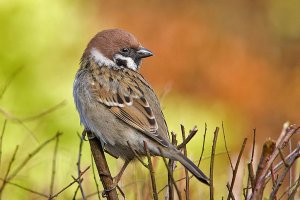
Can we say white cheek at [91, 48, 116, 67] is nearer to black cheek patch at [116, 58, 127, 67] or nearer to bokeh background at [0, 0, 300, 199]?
black cheek patch at [116, 58, 127, 67]

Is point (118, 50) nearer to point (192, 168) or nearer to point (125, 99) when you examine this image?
point (125, 99)

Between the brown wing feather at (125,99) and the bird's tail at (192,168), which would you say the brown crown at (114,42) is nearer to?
the brown wing feather at (125,99)

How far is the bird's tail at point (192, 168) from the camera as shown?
176 centimetres

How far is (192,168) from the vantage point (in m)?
1.83

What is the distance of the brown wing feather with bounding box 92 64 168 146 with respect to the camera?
2.29 metres

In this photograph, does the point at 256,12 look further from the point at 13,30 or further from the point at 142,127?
the point at 142,127

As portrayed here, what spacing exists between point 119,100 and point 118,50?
23cm

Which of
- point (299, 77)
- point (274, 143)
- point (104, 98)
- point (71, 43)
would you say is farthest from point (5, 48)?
point (274, 143)

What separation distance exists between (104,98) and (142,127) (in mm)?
190

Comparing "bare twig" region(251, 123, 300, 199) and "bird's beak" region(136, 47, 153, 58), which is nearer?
"bare twig" region(251, 123, 300, 199)

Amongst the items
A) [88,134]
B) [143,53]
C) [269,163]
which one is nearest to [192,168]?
[269,163]

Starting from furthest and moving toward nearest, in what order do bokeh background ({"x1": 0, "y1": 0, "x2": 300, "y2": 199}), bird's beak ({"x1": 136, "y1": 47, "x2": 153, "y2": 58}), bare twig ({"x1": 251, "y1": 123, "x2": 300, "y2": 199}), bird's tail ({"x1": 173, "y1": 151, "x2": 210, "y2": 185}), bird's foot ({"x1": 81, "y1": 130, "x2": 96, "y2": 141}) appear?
bokeh background ({"x1": 0, "y1": 0, "x2": 300, "y2": 199}) → bird's beak ({"x1": 136, "y1": 47, "x2": 153, "y2": 58}) → bird's foot ({"x1": 81, "y1": 130, "x2": 96, "y2": 141}) → bird's tail ({"x1": 173, "y1": 151, "x2": 210, "y2": 185}) → bare twig ({"x1": 251, "y1": 123, "x2": 300, "y2": 199})

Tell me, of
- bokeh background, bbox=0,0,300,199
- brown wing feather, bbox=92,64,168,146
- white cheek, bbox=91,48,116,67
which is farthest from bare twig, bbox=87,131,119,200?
bokeh background, bbox=0,0,300,199

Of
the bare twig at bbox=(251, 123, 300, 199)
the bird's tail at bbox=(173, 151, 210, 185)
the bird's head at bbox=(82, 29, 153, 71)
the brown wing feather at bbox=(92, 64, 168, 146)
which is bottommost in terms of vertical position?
the bare twig at bbox=(251, 123, 300, 199)
